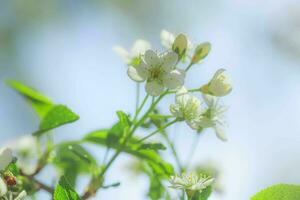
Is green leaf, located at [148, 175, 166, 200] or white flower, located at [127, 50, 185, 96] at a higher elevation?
white flower, located at [127, 50, 185, 96]

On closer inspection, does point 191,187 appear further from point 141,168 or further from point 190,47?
point 141,168

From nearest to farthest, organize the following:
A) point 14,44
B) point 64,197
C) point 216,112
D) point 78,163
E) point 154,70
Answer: point 64,197 < point 154,70 < point 216,112 < point 78,163 < point 14,44

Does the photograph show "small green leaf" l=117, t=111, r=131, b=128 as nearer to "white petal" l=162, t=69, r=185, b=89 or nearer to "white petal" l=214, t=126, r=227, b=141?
"white petal" l=162, t=69, r=185, b=89

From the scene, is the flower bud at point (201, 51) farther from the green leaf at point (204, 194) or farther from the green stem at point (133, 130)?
the green leaf at point (204, 194)

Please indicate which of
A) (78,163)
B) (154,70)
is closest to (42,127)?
(78,163)

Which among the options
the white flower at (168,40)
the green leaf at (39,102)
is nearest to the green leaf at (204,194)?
the white flower at (168,40)

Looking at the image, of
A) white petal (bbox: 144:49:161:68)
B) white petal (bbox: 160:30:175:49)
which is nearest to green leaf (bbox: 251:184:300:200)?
white petal (bbox: 144:49:161:68)
